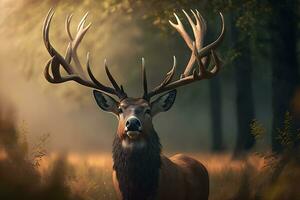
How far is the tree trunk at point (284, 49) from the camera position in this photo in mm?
13539

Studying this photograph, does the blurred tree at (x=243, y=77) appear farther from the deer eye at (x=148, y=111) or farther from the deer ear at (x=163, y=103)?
the deer eye at (x=148, y=111)

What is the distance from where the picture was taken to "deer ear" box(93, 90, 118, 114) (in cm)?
857

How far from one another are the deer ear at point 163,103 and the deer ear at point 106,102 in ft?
1.40

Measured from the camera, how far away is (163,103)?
8.70 m

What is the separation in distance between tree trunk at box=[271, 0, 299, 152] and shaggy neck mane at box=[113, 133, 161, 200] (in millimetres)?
5774

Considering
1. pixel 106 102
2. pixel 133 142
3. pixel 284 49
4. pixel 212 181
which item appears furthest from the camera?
pixel 284 49

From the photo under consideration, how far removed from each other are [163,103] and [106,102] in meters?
0.65

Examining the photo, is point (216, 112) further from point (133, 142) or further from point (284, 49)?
point (133, 142)

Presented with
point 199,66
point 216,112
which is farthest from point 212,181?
point 216,112

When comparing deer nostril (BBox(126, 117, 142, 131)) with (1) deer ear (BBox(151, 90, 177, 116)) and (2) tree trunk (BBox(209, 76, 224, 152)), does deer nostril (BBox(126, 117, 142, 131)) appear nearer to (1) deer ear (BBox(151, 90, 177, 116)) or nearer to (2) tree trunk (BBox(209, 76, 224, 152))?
(1) deer ear (BBox(151, 90, 177, 116))

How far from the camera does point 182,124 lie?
4538 centimetres

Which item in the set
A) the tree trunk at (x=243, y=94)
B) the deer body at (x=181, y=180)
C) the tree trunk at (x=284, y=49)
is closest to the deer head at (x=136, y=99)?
the deer body at (x=181, y=180)

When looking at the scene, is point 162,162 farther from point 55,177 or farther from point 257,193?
point 55,177

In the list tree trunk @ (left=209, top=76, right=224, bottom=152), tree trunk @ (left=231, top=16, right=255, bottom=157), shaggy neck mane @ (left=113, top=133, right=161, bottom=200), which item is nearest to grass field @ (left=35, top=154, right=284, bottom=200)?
shaggy neck mane @ (left=113, top=133, right=161, bottom=200)
